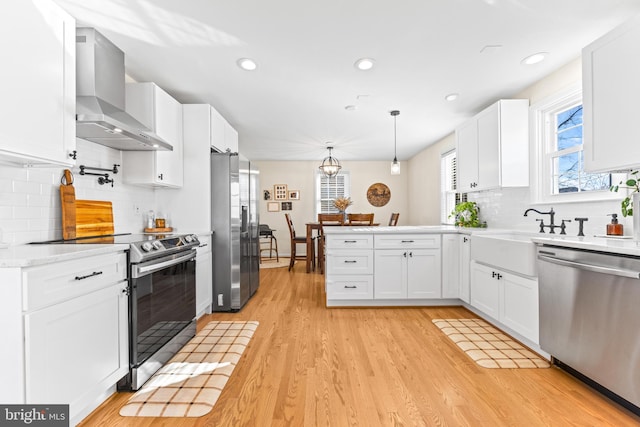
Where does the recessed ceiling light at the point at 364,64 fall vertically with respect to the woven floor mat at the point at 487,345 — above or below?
above

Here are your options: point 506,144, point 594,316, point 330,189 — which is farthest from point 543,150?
point 330,189

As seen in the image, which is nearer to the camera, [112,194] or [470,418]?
[470,418]

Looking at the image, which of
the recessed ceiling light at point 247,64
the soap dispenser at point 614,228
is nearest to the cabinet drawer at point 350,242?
the recessed ceiling light at point 247,64

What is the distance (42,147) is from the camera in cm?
169

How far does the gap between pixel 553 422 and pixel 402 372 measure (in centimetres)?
82

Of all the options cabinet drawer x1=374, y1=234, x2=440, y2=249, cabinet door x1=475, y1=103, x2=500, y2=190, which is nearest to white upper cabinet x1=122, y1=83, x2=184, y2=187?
cabinet drawer x1=374, y1=234, x2=440, y2=249

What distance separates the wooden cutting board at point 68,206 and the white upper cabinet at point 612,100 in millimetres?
3581

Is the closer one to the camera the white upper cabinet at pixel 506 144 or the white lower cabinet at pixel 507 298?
the white lower cabinet at pixel 507 298

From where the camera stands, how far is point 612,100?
198 centimetres

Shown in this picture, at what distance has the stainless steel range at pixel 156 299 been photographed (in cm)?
192

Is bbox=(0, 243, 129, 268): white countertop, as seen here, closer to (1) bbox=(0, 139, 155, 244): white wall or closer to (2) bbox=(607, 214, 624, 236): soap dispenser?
(1) bbox=(0, 139, 155, 244): white wall

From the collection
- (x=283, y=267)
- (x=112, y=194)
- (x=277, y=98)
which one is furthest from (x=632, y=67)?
(x=283, y=267)

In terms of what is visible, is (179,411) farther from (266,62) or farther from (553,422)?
(266,62)

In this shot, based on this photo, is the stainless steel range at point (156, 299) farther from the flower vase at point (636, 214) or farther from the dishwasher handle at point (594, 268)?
the flower vase at point (636, 214)
